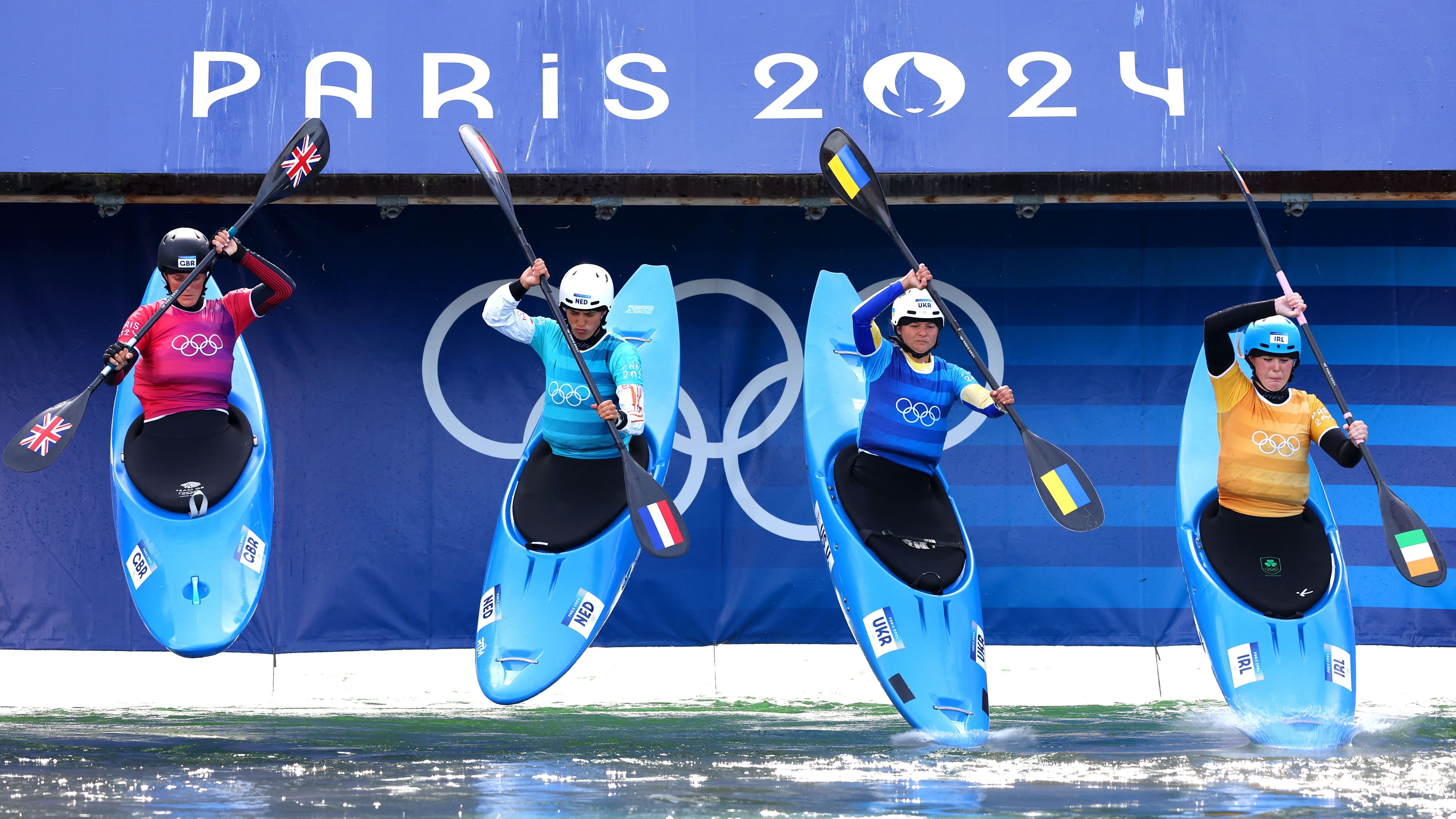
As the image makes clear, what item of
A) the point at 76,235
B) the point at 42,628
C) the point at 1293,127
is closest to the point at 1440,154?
the point at 1293,127

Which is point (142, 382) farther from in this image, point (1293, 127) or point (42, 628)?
point (1293, 127)

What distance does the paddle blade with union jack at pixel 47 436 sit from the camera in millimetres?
5582

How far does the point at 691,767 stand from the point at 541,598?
1.00 m

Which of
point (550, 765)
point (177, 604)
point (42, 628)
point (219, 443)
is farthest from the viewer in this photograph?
point (42, 628)

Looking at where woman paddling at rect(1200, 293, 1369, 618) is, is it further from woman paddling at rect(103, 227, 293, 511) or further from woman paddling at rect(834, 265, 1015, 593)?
woman paddling at rect(103, 227, 293, 511)

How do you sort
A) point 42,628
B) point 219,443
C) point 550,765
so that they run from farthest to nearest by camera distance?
point 42,628 < point 219,443 < point 550,765

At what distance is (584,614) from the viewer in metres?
5.60

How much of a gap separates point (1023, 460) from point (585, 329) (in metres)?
2.52

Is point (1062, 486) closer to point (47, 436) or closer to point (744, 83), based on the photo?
point (744, 83)

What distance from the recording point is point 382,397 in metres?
7.07

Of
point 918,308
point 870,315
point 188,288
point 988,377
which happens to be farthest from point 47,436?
point 988,377

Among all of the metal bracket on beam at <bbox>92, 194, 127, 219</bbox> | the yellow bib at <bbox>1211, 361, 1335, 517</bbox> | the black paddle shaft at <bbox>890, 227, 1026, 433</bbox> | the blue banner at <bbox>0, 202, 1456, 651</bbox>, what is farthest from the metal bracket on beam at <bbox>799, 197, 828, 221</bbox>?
the metal bracket on beam at <bbox>92, 194, 127, 219</bbox>

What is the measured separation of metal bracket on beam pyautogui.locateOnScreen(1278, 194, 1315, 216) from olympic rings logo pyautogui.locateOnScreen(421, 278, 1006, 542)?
1564 mm

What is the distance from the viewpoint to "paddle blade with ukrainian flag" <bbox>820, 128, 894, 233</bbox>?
19.8 ft
